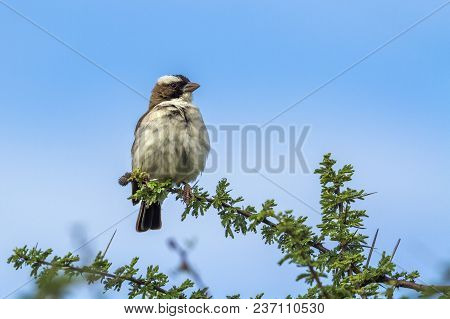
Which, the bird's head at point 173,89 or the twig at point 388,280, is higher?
the bird's head at point 173,89

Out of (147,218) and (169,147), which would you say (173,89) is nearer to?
(169,147)

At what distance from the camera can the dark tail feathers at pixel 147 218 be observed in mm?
7680

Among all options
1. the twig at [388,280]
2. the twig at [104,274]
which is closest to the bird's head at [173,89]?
the twig at [388,280]

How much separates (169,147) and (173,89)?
1618 mm

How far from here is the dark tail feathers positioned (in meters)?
7.68

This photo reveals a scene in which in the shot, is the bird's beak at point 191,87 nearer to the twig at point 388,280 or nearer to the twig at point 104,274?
the twig at point 388,280

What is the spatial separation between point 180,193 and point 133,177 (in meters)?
0.54

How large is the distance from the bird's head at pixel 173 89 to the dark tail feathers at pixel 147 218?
4.94 feet

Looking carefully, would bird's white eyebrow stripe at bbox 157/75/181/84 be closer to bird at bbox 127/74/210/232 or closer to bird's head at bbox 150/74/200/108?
bird's head at bbox 150/74/200/108

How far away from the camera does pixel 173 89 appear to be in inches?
335

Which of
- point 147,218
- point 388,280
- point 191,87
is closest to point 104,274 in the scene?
point 388,280

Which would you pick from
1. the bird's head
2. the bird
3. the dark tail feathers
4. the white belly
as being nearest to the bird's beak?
the bird's head

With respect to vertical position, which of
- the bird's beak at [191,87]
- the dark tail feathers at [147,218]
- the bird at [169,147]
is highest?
the bird's beak at [191,87]
